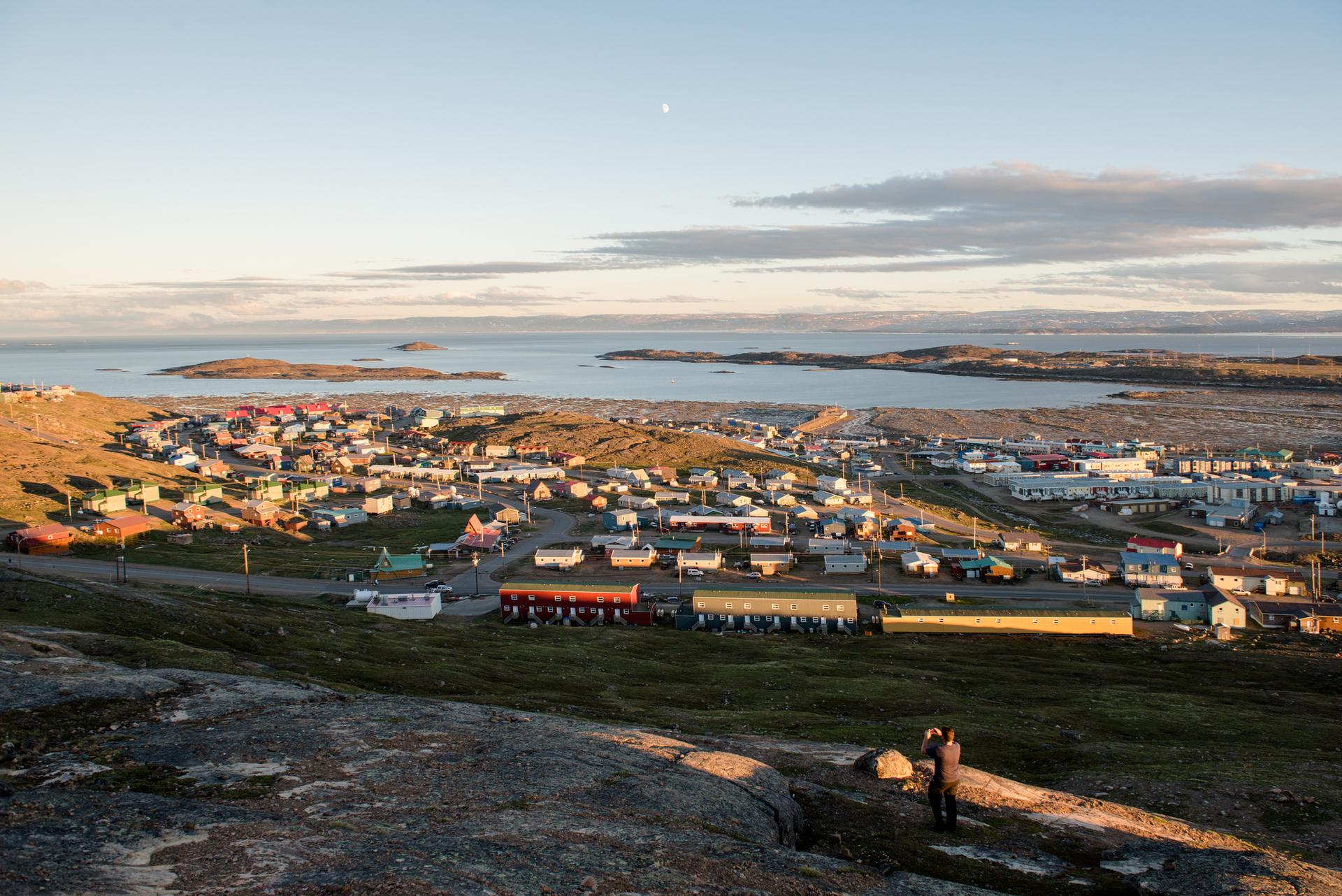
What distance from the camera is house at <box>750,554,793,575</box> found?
5344 centimetres

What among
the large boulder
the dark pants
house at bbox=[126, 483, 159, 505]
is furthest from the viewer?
house at bbox=[126, 483, 159, 505]

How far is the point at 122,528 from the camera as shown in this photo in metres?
54.3

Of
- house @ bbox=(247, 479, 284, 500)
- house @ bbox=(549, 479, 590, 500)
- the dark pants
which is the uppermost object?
the dark pants

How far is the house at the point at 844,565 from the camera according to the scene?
2089 inches

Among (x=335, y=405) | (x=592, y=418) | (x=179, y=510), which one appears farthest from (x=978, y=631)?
(x=335, y=405)

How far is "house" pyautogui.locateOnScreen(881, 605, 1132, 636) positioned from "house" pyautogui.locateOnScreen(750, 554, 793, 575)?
11798 millimetres

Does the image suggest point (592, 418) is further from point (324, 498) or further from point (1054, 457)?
point (1054, 457)

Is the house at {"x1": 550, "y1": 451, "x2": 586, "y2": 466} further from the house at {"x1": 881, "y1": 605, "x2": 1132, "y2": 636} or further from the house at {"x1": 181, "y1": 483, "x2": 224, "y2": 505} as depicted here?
the house at {"x1": 881, "y1": 605, "x2": 1132, "y2": 636}

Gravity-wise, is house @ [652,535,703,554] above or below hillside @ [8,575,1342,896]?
below

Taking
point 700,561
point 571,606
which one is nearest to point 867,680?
point 571,606

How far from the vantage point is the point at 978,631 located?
137 feet

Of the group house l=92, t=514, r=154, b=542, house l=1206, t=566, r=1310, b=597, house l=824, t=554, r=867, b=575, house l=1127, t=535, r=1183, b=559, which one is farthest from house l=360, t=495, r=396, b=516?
house l=1206, t=566, r=1310, b=597

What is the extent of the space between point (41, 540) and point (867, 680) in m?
48.1

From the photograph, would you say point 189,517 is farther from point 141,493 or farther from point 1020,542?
point 1020,542
